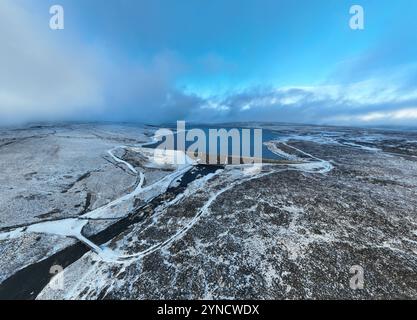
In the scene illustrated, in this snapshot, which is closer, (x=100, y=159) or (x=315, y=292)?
(x=315, y=292)

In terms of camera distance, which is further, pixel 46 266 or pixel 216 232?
pixel 216 232

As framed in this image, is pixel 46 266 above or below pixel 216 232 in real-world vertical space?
below

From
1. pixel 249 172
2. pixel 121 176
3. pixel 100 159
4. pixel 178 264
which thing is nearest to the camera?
pixel 178 264

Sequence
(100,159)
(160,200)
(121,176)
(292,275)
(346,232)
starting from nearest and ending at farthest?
(292,275) < (346,232) < (160,200) < (121,176) < (100,159)

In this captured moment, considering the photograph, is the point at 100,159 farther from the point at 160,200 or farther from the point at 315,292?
the point at 315,292

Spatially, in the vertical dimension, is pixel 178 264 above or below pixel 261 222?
below

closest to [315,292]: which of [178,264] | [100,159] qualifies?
[178,264]

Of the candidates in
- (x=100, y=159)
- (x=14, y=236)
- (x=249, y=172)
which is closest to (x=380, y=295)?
(x=249, y=172)
